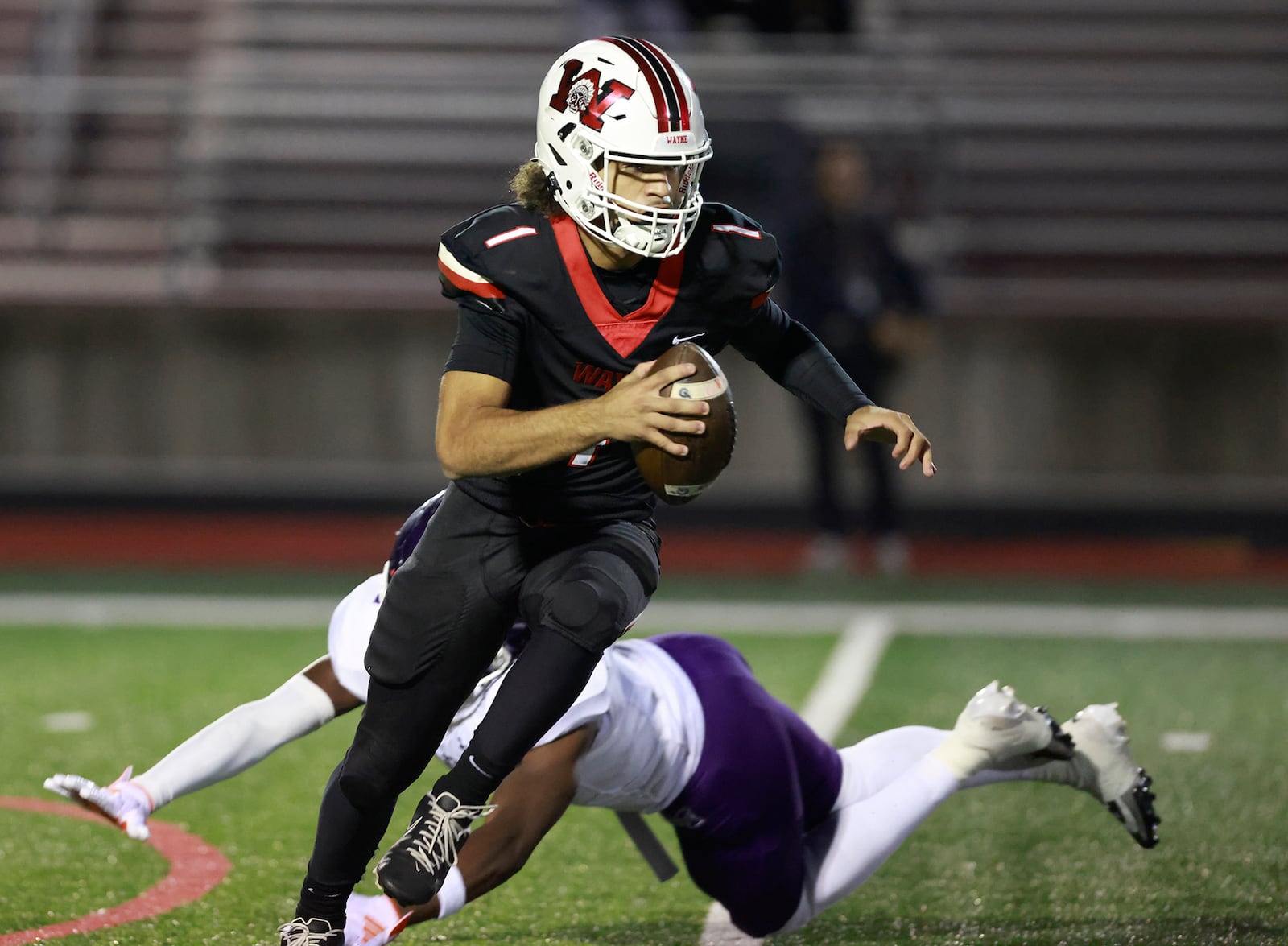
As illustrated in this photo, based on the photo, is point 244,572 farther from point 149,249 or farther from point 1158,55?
point 1158,55

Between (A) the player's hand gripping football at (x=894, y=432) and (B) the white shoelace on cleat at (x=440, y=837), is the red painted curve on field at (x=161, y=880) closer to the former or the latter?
(B) the white shoelace on cleat at (x=440, y=837)

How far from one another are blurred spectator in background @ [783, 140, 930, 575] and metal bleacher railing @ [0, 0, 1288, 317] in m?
1.14

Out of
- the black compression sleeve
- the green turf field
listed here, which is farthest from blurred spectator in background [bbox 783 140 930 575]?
the black compression sleeve

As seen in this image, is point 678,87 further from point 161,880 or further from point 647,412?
point 161,880

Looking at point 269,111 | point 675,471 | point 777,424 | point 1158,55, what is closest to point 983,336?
point 777,424

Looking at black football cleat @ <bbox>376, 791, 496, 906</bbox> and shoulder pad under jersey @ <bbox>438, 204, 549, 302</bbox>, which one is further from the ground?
shoulder pad under jersey @ <bbox>438, 204, 549, 302</bbox>

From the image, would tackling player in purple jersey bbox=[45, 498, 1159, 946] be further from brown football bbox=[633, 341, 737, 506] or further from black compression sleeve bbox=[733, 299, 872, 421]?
black compression sleeve bbox=[733, 299, 872, 421]

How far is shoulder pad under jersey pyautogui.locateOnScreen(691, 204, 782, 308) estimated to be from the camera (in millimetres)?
3076

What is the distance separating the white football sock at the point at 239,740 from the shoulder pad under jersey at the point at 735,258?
1102 mm

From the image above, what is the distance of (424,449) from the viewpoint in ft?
31.2

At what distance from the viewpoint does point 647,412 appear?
2678mm

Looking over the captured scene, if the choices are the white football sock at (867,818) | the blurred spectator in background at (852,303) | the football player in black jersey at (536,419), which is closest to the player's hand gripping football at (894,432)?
the football player in black jersey at (536,419)

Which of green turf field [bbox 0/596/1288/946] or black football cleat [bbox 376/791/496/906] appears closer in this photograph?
black football cleat [bbox 376/791/496/906]

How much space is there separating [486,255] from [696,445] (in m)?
0.47
